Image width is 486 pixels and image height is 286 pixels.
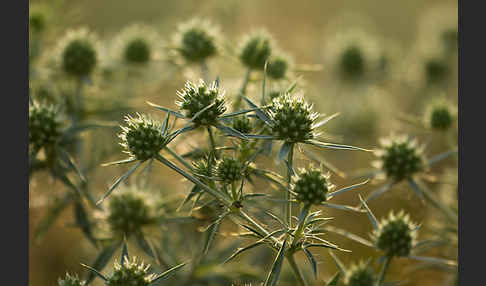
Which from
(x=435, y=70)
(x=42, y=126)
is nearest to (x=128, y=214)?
(x=42, y=126)

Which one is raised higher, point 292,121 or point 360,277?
point 292,121

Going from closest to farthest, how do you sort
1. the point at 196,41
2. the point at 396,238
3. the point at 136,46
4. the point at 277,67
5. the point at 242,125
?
the point at 242,125 < the point at 396,238 < the point at 277,67 < the point at 196,41 < the point at 136,46

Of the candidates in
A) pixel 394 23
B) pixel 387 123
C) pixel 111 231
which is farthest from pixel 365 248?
pixel 394 23

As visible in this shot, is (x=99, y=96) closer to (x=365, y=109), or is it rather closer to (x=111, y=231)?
(x=111, y=231)

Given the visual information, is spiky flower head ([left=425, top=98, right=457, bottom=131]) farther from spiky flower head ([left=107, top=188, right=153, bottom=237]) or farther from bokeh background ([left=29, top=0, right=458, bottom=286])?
spiky flower head ([left=107, top=188, right=153, bottom=237])

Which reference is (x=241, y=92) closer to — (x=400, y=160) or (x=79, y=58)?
(x=400, y=160)

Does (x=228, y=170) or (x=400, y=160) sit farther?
(x=400, y=160)

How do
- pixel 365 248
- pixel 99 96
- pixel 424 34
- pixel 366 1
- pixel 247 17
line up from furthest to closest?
1. pixel 366 1
2. pixel 247 17
3. pixel 424 34
4. pixel 365 248
5. pixel 99 96

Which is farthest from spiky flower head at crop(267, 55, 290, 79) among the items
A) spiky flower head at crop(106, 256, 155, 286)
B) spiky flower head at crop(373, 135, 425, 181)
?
spiky flower head at crop(106, 256, 155, 286)
